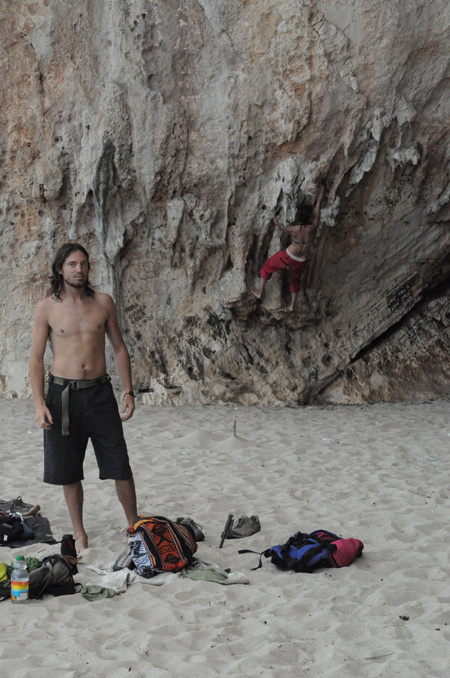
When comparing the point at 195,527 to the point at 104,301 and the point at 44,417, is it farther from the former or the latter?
the point at 104,301

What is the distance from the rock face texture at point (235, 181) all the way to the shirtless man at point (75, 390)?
5.23 metres

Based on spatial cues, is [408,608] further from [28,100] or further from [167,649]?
[28,100]

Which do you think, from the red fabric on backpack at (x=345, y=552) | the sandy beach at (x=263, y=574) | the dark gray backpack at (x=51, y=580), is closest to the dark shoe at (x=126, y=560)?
the sandy beach at (x=263, y=574)

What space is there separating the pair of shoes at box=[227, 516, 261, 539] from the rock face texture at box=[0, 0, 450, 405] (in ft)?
17.8

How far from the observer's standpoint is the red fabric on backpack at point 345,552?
3387 millimetres

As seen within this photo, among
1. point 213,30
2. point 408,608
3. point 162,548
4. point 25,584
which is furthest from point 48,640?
point 213,30

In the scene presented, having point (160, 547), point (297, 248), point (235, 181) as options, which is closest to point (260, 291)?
point (297, 248)

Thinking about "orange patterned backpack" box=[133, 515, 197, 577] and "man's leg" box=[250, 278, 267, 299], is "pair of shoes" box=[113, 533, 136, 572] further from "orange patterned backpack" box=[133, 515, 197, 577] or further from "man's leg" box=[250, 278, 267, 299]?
"man's leg" box=[250, 278, 267, 299]

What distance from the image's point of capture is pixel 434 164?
342 inches

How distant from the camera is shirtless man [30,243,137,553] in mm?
3740

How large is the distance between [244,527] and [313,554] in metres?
0.73

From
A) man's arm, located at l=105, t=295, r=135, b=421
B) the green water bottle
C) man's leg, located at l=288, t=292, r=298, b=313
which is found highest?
man's leg, located at l=288, t=292, r=298, b=313

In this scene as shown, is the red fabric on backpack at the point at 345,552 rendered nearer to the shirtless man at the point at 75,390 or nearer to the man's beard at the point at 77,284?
the shirtless man at the point at 75,390

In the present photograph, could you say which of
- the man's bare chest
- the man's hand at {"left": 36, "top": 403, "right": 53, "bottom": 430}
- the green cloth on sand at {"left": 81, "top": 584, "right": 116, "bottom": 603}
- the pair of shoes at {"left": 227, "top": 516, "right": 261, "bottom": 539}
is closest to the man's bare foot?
the green cloth on sand at {"left": 81, "top": 584, "right": 116, "bottom": 603}
